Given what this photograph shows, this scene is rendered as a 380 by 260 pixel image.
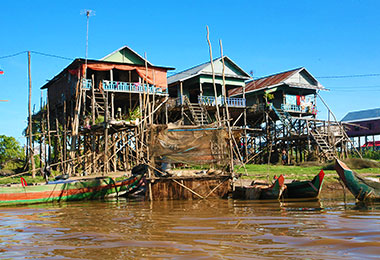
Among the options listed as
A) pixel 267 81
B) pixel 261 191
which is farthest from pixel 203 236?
pixel 267 81

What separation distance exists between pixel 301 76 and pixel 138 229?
2437cm

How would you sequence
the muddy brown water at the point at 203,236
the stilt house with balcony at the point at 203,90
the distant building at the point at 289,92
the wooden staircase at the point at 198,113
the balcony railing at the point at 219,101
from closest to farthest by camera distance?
1. the muddy brown water at the point at 203,236
2. the wooden staircase at the point at 198,113
3. the stilt house with balcony at the point at 203,90
4. the balcony railing at the point at 219,101
5. the distant building at the point at 289,92

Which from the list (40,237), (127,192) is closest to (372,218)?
(40,237)

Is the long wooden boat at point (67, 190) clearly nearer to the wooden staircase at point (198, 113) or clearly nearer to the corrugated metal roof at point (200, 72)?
the wooden staircase at point (198, 113)

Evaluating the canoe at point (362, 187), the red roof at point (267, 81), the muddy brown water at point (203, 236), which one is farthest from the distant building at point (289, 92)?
the muddy brown water at point (203, 236)

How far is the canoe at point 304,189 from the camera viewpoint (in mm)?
10586

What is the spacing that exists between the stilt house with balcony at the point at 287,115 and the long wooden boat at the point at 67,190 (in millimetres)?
12698

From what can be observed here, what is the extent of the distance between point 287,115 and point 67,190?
1697cm

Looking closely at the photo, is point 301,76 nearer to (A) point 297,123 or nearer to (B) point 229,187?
(A) point 297,123

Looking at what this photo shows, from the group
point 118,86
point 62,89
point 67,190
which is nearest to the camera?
point 67,190

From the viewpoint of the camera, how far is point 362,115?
39.8 metres

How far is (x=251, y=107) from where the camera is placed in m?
26.3

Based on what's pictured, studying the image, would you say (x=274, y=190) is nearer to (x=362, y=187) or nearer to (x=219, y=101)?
(x=362, y=187)

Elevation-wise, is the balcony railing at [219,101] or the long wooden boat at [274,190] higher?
the balcony railing at [219,101]
